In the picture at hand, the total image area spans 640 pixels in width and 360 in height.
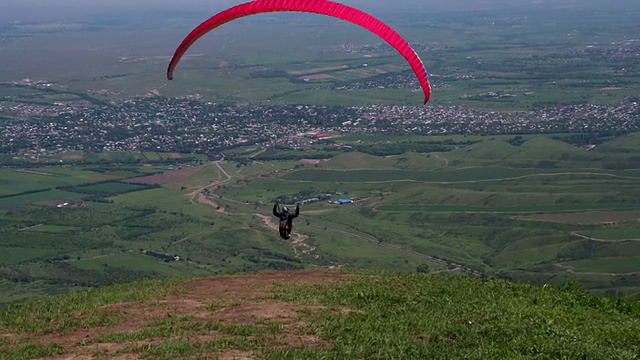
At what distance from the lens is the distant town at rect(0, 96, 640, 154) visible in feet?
274

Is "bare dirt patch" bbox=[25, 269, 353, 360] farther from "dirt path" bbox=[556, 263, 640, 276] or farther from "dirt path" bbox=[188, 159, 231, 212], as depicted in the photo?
"dirt path" bbox=[188, 159, 231, 212]

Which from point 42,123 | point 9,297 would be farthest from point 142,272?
point 42,123

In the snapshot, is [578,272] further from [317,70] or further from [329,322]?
[317,70]

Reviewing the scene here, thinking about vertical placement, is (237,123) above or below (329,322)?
below

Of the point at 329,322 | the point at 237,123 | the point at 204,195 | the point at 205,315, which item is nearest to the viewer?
the point at 329,322

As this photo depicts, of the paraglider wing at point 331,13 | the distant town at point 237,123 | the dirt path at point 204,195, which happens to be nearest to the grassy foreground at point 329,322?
the paraglider wing at point 331,13

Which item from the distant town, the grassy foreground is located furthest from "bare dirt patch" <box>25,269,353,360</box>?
the distant town

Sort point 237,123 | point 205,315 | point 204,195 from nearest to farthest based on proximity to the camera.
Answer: point 205,315 → point 204,195 → point 237,123

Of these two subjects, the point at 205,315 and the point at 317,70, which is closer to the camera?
the point at 205,315

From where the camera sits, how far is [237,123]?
9338cm

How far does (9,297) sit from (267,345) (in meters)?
29.4

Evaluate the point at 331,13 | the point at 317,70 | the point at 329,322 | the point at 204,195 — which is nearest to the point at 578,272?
the point at 331,13

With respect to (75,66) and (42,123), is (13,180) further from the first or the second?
(75,66)

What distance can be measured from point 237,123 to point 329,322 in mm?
81907
